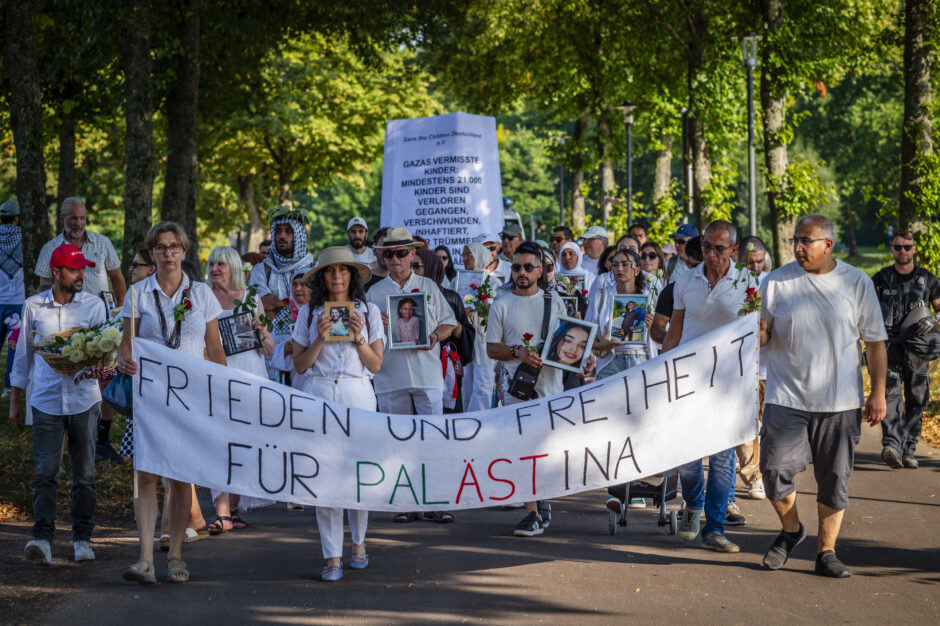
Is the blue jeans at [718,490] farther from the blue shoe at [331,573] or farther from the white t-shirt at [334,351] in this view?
the blue shoe at [331,573]

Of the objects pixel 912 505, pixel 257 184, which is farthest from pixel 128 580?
pixel 257 184

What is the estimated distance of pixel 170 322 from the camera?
7543 millimetres

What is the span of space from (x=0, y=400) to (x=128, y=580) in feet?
32.6

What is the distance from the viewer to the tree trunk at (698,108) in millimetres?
25500

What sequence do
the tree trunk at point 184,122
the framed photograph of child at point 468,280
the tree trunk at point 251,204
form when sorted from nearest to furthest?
the framed photograph of child at point 468,280
the tree trunk at point 184,122
the tree trunk at point 251,204

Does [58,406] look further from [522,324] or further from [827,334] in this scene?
[827,334]

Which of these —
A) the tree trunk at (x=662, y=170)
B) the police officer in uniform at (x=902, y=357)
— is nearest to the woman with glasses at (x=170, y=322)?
the police officer in uniform at (x=902, y=357)

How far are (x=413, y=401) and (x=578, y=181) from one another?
1183 inches

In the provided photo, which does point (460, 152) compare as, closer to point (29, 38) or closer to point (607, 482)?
point (29, 38)

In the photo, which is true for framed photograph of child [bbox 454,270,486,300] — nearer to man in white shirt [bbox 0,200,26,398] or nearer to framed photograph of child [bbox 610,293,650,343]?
framed photograph of child [bbox 610,293,650,343]

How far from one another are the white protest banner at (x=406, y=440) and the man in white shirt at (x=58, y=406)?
0.83 meters

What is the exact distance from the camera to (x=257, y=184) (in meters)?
44.5

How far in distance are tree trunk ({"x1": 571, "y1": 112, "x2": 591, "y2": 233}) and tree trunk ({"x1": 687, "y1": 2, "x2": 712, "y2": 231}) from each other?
10325mm

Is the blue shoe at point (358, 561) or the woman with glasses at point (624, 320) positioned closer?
the blue shoe at point (358, 561)
